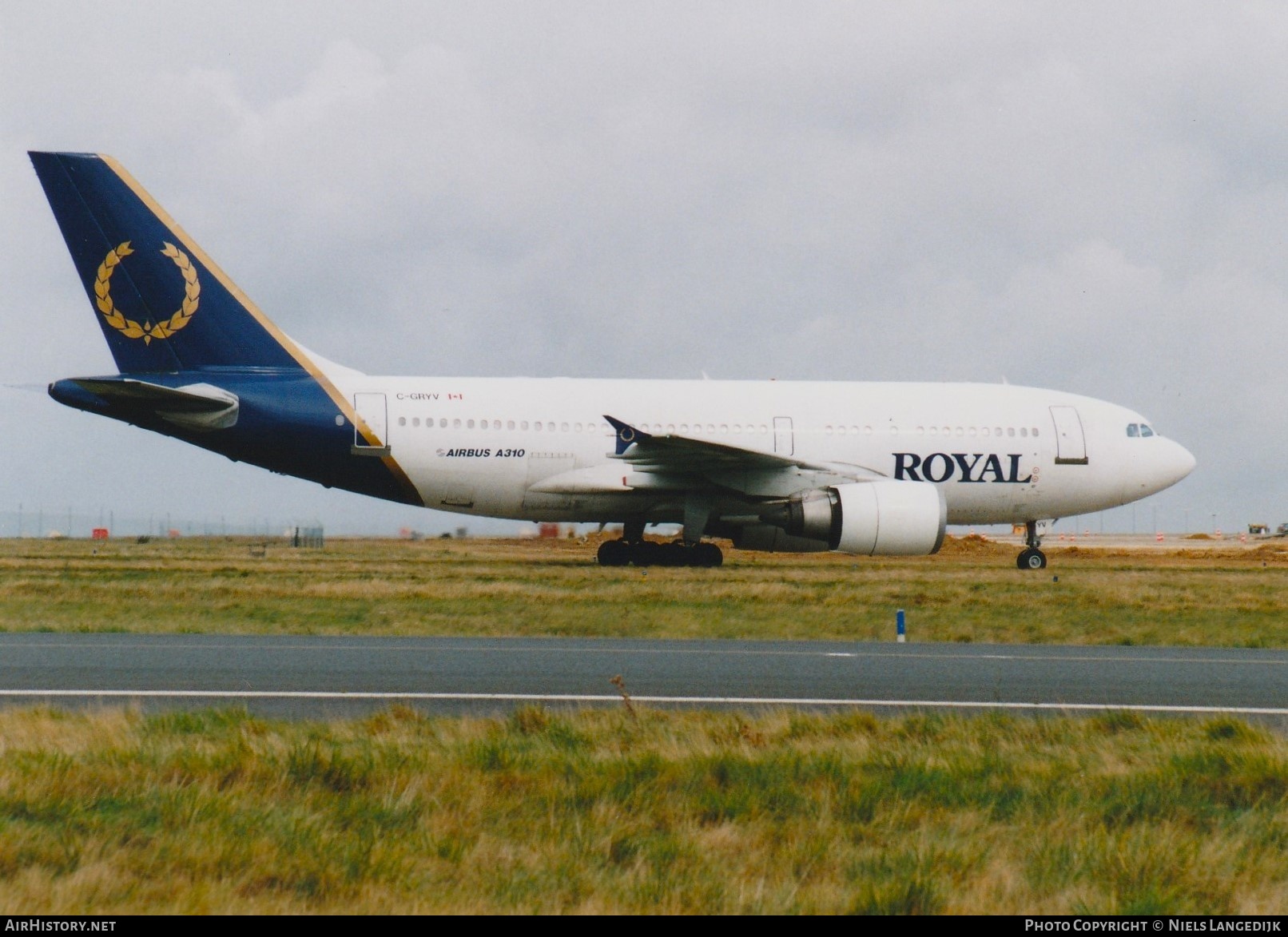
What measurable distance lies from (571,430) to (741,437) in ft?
11.7

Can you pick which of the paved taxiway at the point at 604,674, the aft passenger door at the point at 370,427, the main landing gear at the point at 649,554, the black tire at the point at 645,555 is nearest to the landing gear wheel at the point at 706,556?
the main landing gear at the point at 649,554

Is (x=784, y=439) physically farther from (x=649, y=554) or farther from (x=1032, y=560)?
(x=1032, y=560)

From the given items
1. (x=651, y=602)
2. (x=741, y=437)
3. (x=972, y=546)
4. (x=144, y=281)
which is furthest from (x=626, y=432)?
(x=972, y=546)

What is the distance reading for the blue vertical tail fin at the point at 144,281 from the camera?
25.0 m

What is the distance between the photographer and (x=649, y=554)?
28.9 meters

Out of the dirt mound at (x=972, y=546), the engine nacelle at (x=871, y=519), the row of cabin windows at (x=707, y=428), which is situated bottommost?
the dirt mound at (x=972, y=546)

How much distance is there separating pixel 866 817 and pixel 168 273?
2254 centimetres

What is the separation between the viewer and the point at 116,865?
5129 mm

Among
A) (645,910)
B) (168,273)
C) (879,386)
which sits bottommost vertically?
(645,910)

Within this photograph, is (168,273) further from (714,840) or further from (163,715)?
(714,840)

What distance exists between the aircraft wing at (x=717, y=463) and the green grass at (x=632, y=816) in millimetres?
17058

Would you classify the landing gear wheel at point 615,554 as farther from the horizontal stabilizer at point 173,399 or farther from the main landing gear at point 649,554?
the horizontal stabilizer at point 173,399

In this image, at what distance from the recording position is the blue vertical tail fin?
25.0 m
